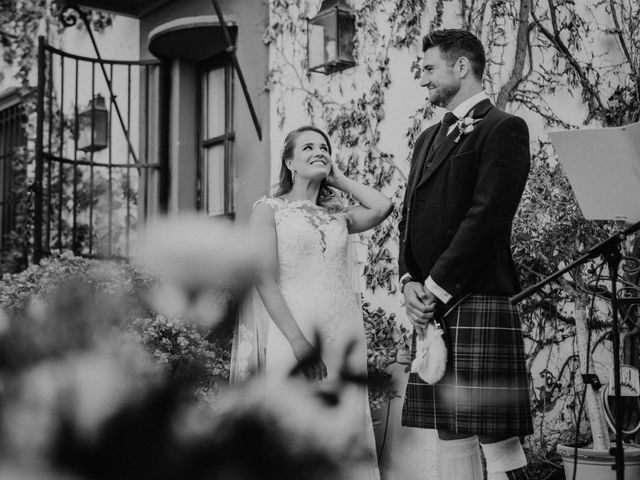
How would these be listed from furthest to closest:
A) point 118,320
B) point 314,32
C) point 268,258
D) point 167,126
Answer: point 167,126 < point 314,32 < point 268,258 < point 118,320

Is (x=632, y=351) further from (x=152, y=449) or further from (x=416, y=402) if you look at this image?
(x=152, y=449)

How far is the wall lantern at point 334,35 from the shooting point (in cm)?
512

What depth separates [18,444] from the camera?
1.75ft

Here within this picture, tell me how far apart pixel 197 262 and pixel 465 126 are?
2.30 m

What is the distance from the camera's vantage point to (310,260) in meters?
3.73

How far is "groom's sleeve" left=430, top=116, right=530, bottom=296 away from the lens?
2.82 metres

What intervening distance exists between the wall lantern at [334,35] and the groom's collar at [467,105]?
6.99 ft

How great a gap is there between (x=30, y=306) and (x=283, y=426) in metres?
0.21

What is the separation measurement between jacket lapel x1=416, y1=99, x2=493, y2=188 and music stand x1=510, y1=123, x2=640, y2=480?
23 centimetres

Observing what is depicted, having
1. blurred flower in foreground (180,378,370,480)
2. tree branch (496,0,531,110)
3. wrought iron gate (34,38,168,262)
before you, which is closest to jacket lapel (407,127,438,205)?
tree branch (496,0,531,110)

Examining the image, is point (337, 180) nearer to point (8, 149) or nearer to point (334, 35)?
point (334, 35)

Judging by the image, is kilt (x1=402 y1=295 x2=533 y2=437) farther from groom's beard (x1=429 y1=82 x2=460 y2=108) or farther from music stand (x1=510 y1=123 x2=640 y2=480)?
groom's beard (x1=429 y1=82 x2=460 y2=108)

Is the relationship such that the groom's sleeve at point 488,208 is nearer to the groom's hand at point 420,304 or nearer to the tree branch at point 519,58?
the groom's hand at point 420,304

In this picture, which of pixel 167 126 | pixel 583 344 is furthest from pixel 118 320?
pixel 167 126
